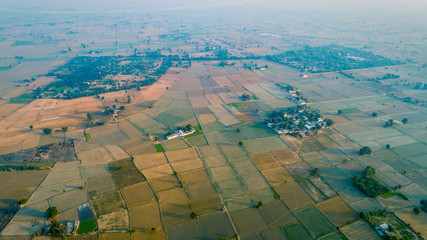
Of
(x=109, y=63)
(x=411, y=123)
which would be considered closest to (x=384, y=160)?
(x=411, y=123)

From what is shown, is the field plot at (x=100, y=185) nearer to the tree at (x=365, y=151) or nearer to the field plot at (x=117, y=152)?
the field plot at (x=117, y=152)

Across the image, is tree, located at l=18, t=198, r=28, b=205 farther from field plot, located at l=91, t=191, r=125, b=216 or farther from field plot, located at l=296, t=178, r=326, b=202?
field plot, located at l=296, t=178, r=326, b=202

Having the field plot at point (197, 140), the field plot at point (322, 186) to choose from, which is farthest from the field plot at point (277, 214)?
the field plot at point (197, 140)

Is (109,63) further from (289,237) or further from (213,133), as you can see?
(289,237)

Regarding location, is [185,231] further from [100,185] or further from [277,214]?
[100,185]

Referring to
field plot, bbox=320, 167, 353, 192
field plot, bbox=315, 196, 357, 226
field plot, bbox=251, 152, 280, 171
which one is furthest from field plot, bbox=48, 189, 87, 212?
field plot, bbox=320, 167, 353, 192

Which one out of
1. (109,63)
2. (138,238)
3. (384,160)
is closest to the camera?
(138,238)

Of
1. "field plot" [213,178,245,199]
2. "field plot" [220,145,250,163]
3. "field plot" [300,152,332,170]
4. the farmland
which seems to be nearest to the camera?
the farmland
